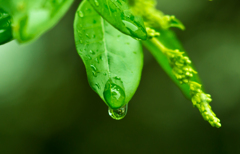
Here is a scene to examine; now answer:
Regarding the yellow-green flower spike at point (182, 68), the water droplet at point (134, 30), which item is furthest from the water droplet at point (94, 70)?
the yellow-green flower spike at point (182, 68)

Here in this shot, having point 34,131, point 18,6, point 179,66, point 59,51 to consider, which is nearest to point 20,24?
point 18,6

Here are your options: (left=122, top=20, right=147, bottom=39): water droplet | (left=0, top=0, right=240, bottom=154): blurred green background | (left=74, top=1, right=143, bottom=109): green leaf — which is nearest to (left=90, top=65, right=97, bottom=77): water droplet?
(left=74, top=1, right=143, bottom=109): green leaf

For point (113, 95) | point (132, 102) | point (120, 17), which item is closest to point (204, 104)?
point (113, 95)

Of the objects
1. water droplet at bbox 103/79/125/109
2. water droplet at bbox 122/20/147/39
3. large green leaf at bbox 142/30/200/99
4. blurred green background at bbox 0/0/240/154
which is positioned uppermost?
blurred green background at bbox 0/0/240/154

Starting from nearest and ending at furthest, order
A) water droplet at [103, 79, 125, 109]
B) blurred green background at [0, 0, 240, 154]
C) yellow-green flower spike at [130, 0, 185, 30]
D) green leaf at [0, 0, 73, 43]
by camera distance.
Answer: green leaf at [0, 0, 73, 43], water droplet at [103, 79, 125, 109], yellow-green flower spike at [130, 0, 185, 30], blurred green background at [0, 0, 240, 154]

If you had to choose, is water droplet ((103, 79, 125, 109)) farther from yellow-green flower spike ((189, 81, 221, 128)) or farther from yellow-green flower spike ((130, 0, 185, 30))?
yellow-green flower spike ((130, 0, 185, 30))

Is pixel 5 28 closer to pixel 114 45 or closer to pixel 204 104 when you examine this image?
pixel 114 45

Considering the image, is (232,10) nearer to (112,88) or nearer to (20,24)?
(112,88)
